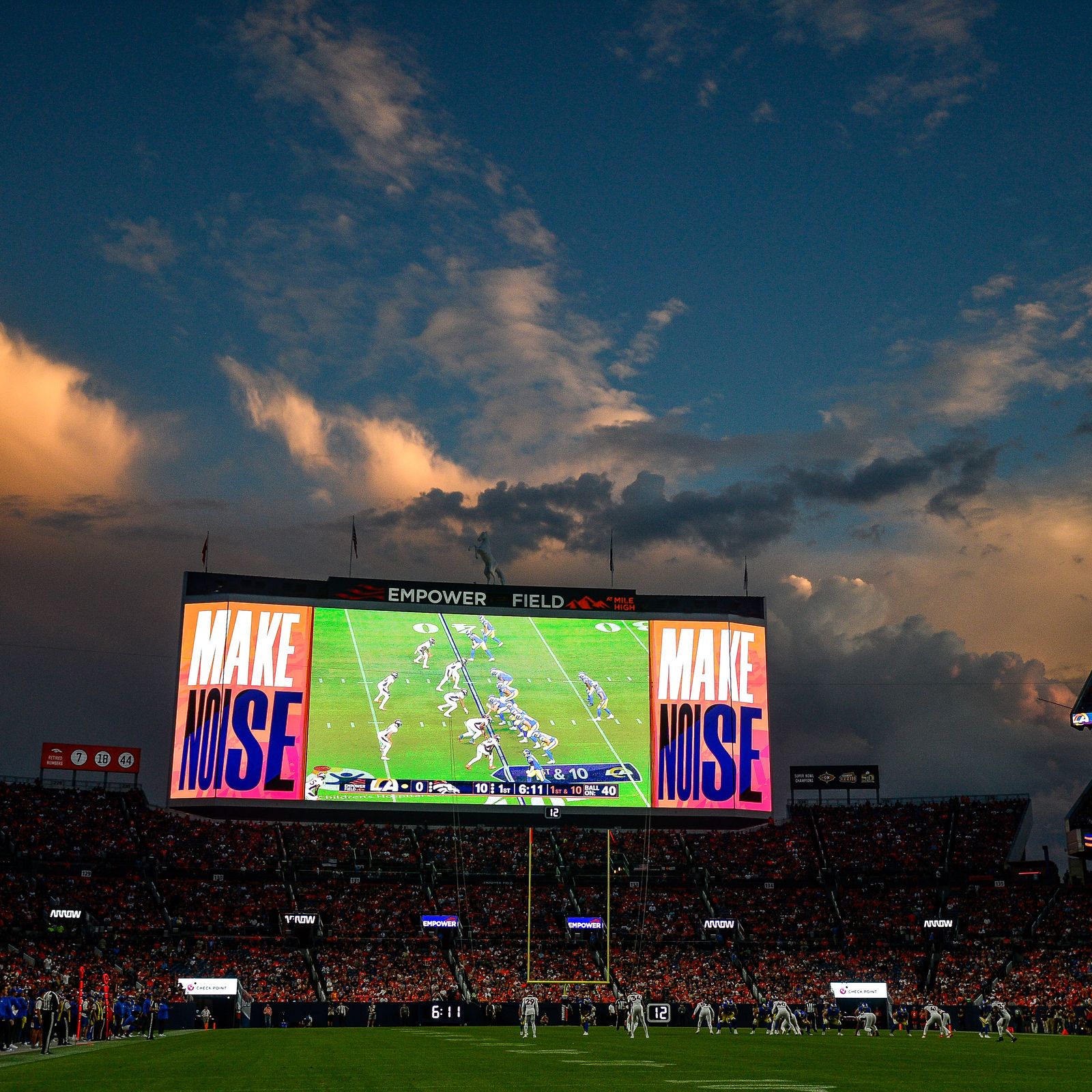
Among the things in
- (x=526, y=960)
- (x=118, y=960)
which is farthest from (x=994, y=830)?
(x=118, y=960)

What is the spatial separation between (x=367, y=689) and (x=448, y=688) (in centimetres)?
416

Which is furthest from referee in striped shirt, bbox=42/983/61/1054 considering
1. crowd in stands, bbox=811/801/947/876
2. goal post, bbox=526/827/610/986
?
crowd in stands, bbox=811/801/947/876

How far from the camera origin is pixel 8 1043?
30672 mm

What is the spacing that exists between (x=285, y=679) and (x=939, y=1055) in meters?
40.6

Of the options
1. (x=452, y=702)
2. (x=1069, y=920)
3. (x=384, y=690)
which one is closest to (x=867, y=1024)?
(x=1069, y=920)

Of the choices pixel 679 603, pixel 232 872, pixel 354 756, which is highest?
pixel 679 603

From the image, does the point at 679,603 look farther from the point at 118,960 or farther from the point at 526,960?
the point at 118,960

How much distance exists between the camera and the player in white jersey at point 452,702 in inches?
2457

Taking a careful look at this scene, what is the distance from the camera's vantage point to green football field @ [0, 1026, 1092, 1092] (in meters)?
18.0

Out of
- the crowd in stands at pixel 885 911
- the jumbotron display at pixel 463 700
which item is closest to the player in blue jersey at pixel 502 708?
the jumbotron display at pixel 463 700

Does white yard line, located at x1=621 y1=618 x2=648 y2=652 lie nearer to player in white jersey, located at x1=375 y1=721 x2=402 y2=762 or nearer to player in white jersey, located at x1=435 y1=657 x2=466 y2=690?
player in white jersey, located at x1=435 y1=657 x2=466 y2=690

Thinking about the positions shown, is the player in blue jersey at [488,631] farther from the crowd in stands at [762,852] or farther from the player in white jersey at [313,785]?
the crowd in stands at [762,852]

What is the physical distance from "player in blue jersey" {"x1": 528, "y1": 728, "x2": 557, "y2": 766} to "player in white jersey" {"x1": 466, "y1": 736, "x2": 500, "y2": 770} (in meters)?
1.76

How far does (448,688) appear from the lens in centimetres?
6291
